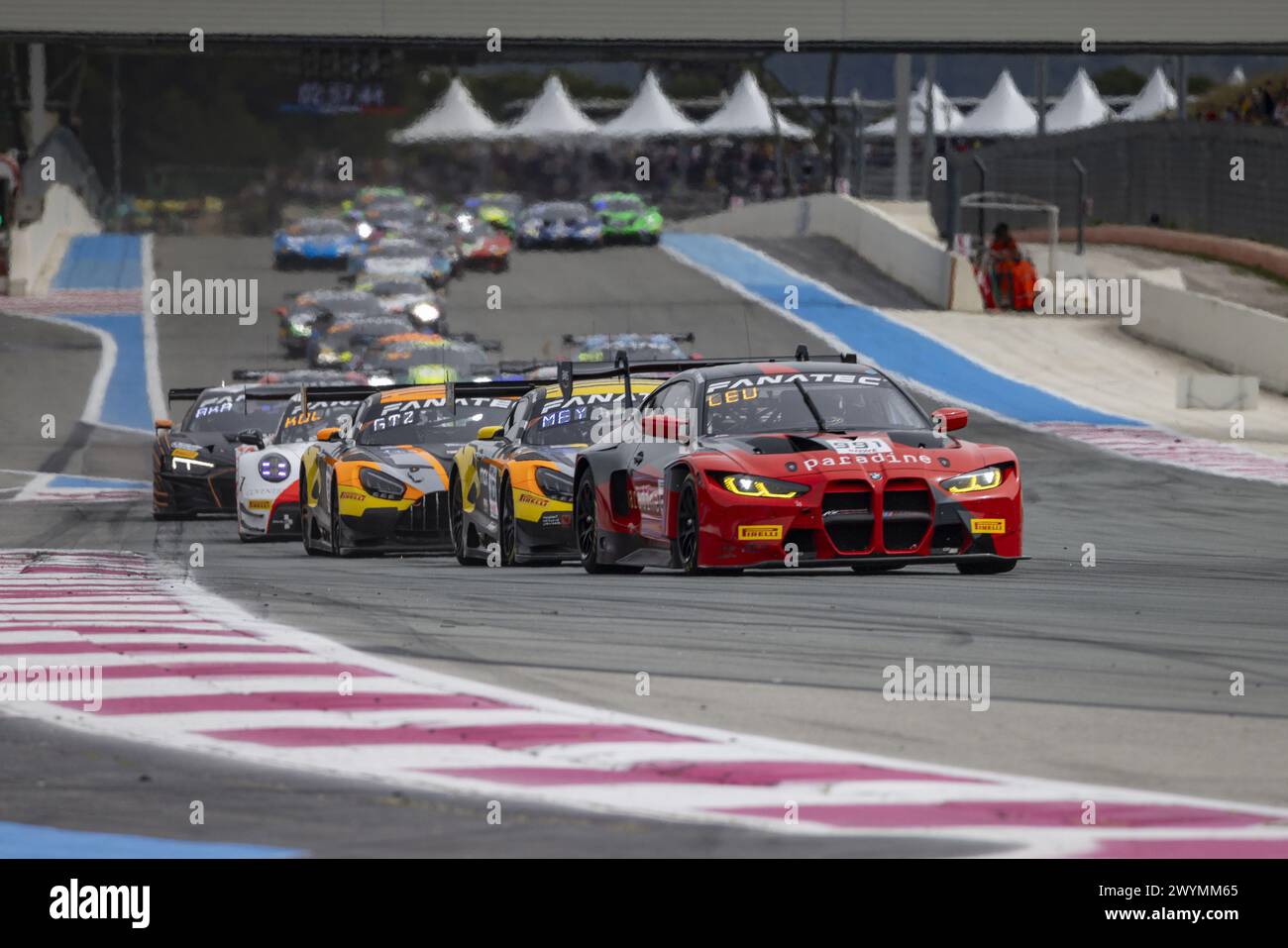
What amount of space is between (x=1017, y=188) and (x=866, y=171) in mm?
28153

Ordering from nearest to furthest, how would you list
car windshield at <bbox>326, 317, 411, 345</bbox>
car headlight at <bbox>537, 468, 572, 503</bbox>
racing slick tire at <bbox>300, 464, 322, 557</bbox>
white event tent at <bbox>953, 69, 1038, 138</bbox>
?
car headlight at <bbox>537, 468, 572, 503</bbox> → racing slick tire at <bbox>300, 464, 322, 557</bbox> → car windshield at <bbox>326, 317, 411, 345</bbox> → white event tent at <bbox>953, 69, 1038, 138</bbox>

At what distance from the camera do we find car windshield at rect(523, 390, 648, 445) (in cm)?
1461

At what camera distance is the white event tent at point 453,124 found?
80375 mm

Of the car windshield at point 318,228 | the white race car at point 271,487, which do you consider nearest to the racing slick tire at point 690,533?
the white race car at point 271,487

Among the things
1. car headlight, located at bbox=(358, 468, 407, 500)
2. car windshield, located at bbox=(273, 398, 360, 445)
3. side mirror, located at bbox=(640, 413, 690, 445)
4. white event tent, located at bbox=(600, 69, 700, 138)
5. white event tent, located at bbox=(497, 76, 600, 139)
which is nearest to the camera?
side mirror, located at bbox=(640, 413, 690, 445)

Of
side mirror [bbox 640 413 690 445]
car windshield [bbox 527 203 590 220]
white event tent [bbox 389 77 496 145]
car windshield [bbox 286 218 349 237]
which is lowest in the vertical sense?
car windshield [bbox 286 218 349 237]

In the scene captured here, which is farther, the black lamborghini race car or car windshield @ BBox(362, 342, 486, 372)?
car windshield @ BBox(362, 342, 486, 372)

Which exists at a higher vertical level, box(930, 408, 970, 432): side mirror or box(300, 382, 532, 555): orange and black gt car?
box(930, 408, 970, 432): side mirror

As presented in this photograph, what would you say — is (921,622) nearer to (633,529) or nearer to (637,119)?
(633,529)

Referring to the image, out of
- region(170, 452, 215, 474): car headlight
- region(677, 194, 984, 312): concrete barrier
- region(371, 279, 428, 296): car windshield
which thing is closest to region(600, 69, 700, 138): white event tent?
region(677, 194, 984, 312): concrete barrier

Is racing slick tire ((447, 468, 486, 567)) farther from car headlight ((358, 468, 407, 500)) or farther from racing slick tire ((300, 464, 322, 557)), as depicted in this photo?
racing slick tire ((300, 464, 322, 557))

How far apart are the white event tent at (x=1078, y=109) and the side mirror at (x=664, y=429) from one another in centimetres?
7559

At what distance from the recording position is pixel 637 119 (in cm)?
8394

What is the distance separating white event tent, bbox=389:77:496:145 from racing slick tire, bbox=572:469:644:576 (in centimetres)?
6760
